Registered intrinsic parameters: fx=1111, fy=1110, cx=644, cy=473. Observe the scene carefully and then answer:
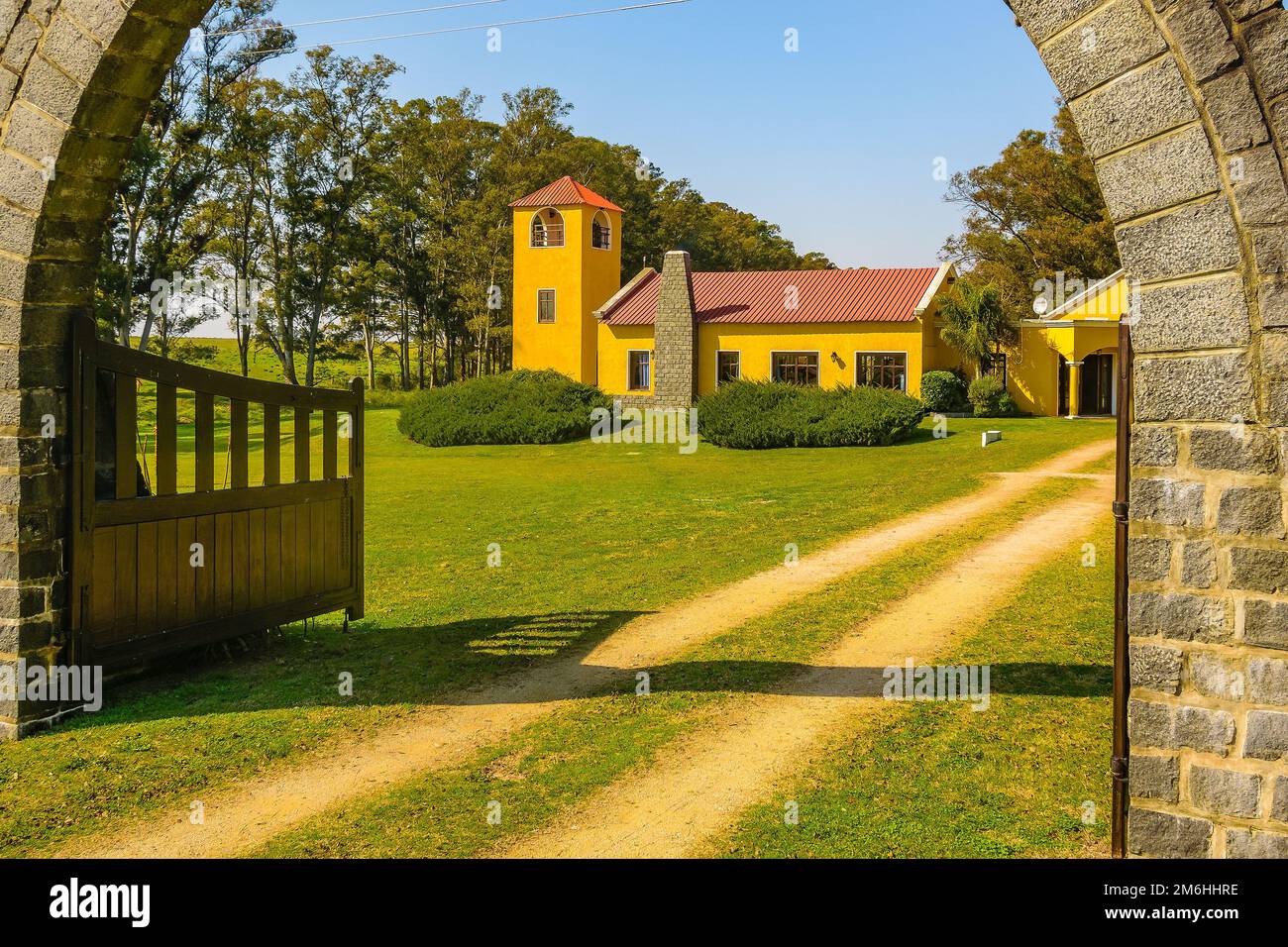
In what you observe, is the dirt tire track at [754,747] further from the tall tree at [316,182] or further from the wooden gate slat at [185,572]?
the tall tree at [316,182]

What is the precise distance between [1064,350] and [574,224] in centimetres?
1858

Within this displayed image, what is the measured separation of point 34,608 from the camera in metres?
6.83

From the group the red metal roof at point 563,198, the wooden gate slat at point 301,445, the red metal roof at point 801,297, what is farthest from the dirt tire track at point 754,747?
the red metal roof at point 563,198

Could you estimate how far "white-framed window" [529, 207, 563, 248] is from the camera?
43.4m

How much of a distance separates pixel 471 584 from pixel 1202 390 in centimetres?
898

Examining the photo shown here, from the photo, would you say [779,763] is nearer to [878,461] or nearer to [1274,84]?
[1274,84]

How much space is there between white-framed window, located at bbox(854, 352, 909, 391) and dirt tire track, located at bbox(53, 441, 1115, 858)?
25814mm

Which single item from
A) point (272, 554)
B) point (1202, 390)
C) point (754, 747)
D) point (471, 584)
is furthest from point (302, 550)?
point (1202, 390)

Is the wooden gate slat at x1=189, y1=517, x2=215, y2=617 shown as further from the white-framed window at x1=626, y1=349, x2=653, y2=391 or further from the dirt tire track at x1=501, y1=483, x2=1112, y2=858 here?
the white-framed window at x1=626, y1=349, x2=653, y2=391

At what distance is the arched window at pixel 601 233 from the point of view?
4378cm

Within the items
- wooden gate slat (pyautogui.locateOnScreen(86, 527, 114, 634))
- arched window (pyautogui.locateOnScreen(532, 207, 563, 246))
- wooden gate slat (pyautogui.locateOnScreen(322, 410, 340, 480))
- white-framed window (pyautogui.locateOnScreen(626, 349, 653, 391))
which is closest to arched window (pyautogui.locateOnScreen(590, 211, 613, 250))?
arched window (pyautogui.locateOnScreen(532, 207, 563, 246))

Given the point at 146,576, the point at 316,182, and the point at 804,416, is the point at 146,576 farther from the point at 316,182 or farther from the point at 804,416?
the point at 316,182

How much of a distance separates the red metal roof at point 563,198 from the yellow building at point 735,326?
6 cm

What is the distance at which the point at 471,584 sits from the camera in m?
12.4
